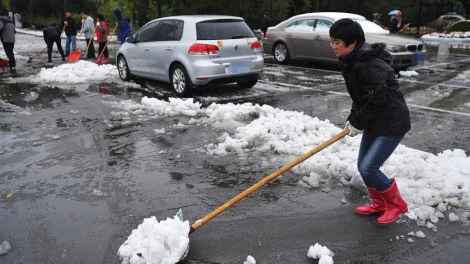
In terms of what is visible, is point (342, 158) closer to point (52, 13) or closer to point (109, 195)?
point (109, 195)

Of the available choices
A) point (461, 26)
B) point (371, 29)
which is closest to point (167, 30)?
point (371, 29)

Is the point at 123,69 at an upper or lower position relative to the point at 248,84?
upper

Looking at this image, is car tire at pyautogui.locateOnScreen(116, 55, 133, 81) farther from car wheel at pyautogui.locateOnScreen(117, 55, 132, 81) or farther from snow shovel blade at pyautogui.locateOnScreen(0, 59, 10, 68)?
snow shovel blade at pyautogui.locateOnScreen(0, 59, 10, 68)

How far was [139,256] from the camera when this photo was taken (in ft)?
10.2

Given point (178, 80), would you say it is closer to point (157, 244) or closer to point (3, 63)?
point (157, 244)

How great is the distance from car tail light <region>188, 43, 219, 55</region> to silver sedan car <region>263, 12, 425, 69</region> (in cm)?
481

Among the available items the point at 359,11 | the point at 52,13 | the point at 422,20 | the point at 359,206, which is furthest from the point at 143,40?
the point at 52,13

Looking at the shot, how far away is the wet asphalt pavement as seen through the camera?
Answer: 3.36m

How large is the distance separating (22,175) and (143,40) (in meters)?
5.97

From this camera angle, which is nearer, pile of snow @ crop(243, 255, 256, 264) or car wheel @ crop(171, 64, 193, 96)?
pile of snow @ crop(243, 255, 256, 264)

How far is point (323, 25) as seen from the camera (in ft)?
41.3

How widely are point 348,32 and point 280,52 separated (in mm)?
11144

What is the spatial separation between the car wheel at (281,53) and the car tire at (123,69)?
5.42 meters

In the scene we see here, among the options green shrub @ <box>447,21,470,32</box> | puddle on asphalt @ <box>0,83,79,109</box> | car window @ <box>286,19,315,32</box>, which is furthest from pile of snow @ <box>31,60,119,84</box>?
green shrub @ <box>447,21,470,32</box>
